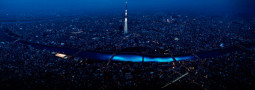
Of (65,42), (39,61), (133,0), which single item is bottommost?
(39,61)

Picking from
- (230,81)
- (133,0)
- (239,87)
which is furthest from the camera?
(133,0)

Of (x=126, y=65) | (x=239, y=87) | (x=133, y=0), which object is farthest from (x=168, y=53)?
(x=133, y=0)

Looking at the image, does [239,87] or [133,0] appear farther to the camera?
[133,0]

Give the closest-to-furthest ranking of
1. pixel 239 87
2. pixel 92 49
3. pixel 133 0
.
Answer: pixel 239 87 → pixel 92 49 → pixel 133 0

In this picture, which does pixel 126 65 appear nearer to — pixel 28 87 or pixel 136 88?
pixel 136 88

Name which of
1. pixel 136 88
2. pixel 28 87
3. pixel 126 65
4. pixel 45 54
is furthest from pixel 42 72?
pixel 136 88

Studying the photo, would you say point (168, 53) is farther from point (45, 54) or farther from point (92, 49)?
point (45, 54)

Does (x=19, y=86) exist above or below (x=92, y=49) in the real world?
below

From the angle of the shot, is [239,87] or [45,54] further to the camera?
[45,54]

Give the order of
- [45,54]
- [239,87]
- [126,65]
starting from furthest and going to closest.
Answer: [45,54] < [126,65] < [239,87]
